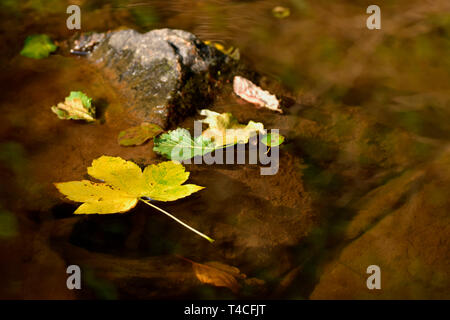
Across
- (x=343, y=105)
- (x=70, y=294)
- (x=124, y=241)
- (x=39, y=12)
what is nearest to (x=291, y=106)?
(x=343, y=105)

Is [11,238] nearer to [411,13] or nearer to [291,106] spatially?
[291,106]

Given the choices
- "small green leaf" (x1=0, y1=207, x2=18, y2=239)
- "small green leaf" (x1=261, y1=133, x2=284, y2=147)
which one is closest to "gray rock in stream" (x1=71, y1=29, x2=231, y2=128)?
"small green leaf" (x1=261, y1=133, x2=284, y2=147)

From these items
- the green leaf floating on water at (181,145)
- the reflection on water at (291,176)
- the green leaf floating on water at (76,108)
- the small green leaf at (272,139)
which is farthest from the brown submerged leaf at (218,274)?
the green leaf floating on water at (76,108)

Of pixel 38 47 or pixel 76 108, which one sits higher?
pixel 38 47

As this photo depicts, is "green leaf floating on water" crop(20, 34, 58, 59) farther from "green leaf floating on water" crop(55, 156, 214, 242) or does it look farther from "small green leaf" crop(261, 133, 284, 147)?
"small green leaf" crop(261, 133, 284, 147)

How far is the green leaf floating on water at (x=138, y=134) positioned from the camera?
192 centimetres

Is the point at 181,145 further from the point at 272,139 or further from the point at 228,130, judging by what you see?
the point at 272,139

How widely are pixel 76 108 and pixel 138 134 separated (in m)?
0.37

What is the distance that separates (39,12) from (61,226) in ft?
6.89

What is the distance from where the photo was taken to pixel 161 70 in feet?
7.30

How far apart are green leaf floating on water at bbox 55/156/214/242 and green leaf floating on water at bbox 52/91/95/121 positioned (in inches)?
18.0

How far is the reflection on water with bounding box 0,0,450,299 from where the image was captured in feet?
4.79

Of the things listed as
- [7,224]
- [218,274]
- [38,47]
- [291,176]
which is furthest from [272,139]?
[38,47]

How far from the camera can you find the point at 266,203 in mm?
1697
